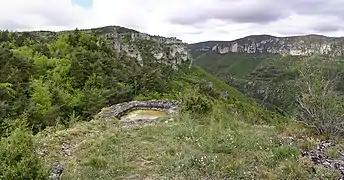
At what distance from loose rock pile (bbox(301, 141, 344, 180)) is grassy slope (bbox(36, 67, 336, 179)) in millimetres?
224

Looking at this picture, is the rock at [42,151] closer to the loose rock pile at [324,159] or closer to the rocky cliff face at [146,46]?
the loose rock pile at [324,159]

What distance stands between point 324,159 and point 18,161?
5601 millimetres

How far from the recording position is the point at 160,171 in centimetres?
708

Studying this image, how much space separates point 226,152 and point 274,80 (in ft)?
348

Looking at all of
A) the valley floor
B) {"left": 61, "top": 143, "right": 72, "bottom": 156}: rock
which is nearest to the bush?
the valley floor

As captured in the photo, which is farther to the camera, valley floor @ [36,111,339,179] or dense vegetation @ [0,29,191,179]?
dense vegetation @ [0,29,191,179]

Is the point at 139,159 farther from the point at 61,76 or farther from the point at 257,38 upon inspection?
the point at 257,38

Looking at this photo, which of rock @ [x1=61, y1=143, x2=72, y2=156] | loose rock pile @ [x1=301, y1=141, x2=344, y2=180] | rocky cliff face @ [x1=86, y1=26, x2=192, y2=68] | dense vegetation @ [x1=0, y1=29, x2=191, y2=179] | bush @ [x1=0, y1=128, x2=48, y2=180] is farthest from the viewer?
rocky cliff face @ [x1=86, y1=26, x2=192, y2=68]

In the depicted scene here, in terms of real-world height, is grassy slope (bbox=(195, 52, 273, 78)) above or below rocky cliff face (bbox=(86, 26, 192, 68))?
below

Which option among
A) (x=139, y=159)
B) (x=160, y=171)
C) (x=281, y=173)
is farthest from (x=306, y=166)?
(x=139, y=159)

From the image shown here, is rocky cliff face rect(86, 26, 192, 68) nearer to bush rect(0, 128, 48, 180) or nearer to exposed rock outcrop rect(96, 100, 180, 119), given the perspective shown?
exposed rock outcrop rect(96, 100, 180, 119)

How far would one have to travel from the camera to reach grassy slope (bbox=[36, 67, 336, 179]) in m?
6.84

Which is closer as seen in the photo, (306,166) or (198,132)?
(306,166)

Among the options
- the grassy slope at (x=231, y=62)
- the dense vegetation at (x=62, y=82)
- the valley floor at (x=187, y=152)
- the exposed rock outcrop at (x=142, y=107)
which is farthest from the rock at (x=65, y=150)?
the grassy slope at (x=231, y=62)
